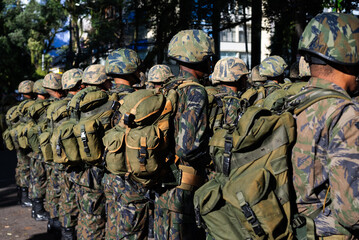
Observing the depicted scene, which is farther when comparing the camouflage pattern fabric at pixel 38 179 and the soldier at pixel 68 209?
the camouflage pattern fabric at pixel 38 179

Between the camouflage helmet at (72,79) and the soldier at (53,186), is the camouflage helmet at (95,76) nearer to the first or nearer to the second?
the camouflage helmet at (72,79)

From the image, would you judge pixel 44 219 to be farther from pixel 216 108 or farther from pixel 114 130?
pixel 216 108

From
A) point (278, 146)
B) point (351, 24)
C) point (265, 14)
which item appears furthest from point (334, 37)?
point (265, 14)

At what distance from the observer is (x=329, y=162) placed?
2115 mm

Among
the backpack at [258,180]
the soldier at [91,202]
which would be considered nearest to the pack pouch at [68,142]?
the soldier at [91,202]

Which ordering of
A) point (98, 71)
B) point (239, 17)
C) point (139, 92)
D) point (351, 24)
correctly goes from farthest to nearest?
point (239, 17), point (98, 71), point (139, 92), point (351, 24)

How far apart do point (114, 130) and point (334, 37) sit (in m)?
2.43

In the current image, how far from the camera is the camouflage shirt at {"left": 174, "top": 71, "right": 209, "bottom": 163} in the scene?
349 centimetres

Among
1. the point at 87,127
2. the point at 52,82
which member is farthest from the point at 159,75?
the point at 87,127

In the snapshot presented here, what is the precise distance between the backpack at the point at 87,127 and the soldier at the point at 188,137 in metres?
1.22

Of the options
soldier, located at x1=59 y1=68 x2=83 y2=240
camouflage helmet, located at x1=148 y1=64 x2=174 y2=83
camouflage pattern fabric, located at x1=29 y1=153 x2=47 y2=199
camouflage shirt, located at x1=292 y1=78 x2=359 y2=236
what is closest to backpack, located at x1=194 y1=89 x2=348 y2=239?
camouflage shirt, located at x1=292 y1=78 x2=359 y2=236

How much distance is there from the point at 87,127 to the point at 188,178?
5.14 feet

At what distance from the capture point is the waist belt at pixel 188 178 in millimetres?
3672

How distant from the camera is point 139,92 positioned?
3717mm
